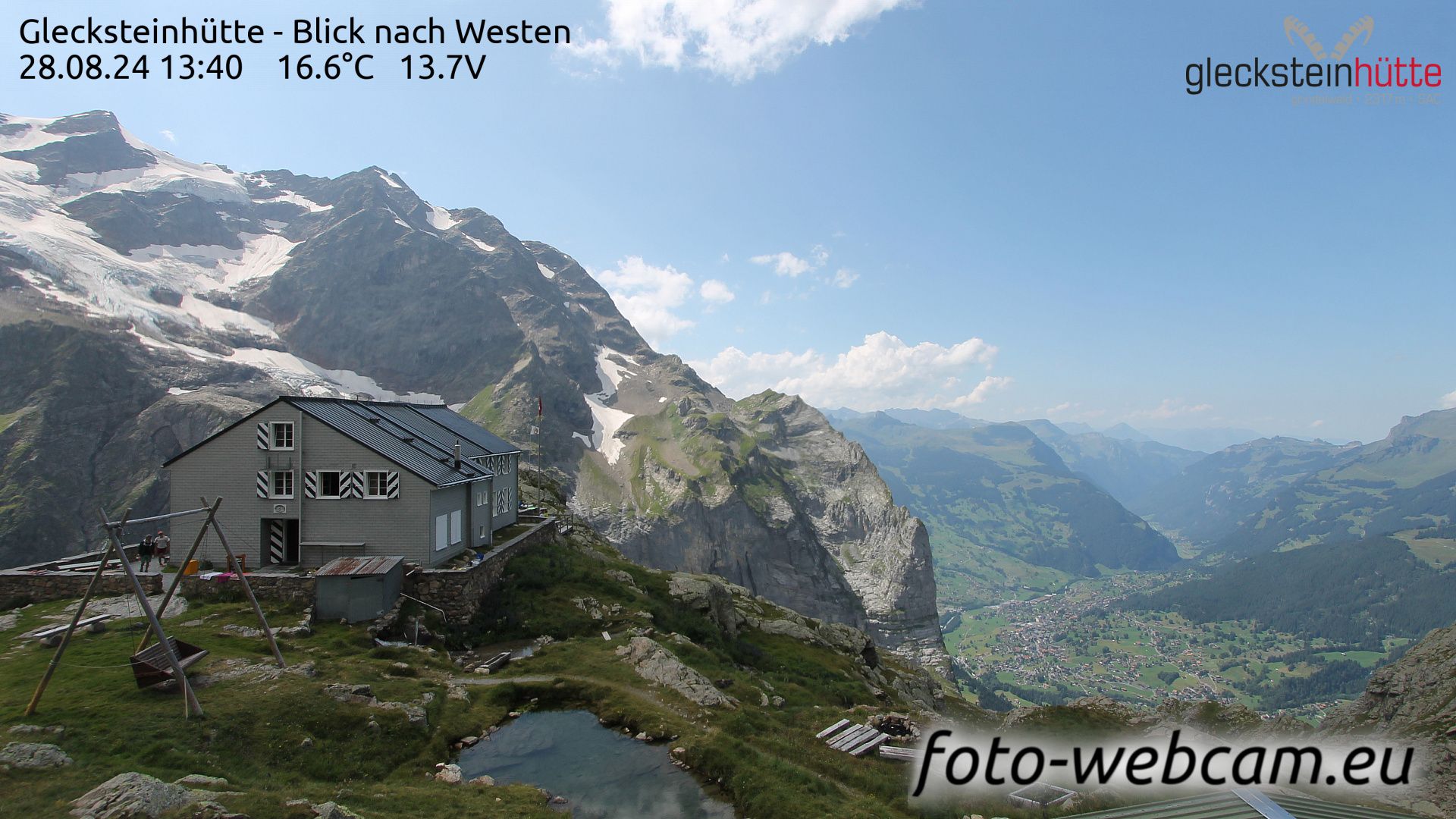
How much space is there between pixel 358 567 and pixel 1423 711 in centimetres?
4467

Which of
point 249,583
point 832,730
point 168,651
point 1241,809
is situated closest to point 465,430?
point 249,583

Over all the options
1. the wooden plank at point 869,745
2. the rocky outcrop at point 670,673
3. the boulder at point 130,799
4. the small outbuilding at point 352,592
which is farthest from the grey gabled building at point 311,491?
the wooden plank at point 869,745

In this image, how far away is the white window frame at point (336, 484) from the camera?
34.5 meters

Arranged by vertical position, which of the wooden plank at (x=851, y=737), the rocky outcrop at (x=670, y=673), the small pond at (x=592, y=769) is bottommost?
the wooden plank at (x=851, y=737)

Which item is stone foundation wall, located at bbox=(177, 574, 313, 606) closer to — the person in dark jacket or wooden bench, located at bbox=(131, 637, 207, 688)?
the person in dark jacket

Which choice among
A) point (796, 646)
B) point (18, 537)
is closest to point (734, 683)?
point (796, 646)

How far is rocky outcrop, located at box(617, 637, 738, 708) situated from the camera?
80.3ft

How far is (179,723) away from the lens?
1716cm

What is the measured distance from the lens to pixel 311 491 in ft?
114

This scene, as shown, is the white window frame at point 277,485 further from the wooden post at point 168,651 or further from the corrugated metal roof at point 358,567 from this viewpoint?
the wooden post at point 168,651

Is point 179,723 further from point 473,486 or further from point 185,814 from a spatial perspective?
point 473,486

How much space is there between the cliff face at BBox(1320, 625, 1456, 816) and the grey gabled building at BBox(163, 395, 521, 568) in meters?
40.8

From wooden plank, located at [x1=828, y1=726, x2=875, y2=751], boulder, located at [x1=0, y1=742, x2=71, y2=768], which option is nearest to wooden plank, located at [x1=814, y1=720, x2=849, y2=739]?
wooden plank, located at [x1=828, y1=726, x2=875, y2=751]

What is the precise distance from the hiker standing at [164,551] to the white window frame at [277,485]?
21.2 ft
